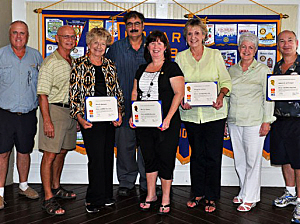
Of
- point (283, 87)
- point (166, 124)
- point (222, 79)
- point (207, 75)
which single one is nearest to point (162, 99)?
point (166, 124)

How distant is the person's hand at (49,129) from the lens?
3096mm

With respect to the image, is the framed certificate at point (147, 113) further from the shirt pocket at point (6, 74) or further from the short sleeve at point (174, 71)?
the shirt pocket at point (6, 74)

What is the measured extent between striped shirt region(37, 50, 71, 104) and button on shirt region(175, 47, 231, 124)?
45.3 inches

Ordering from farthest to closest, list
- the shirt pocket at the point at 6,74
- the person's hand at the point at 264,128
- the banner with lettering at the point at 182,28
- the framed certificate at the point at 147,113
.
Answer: the banner with lettering at the point at 182,28, the shirt pocket at the point at 6,74, the person's hand at the point at 264,128, the framed certificate at the point at 147,113

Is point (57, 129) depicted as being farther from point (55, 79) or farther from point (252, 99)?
point (252, 99)

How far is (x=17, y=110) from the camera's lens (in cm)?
333

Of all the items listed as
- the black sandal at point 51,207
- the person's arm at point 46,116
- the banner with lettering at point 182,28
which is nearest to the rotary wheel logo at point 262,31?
the banner with lettering at point 182,28

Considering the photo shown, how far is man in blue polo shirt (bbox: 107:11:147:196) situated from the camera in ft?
11.5

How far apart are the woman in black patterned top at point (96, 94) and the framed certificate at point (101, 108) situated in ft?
0.22

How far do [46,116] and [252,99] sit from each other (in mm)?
1930

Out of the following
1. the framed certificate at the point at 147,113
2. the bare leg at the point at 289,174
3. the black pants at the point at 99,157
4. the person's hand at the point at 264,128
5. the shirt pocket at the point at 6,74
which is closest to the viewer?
the framed certificate at the point at 147,113

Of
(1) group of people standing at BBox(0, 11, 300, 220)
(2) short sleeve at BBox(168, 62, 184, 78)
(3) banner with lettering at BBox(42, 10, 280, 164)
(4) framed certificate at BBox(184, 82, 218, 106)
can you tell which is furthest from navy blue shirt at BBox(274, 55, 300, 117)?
(2) short sleeve at BBox(168, 62, 184, 78)

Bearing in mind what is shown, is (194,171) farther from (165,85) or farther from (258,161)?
(165,85)

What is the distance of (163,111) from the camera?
2.99 metres
